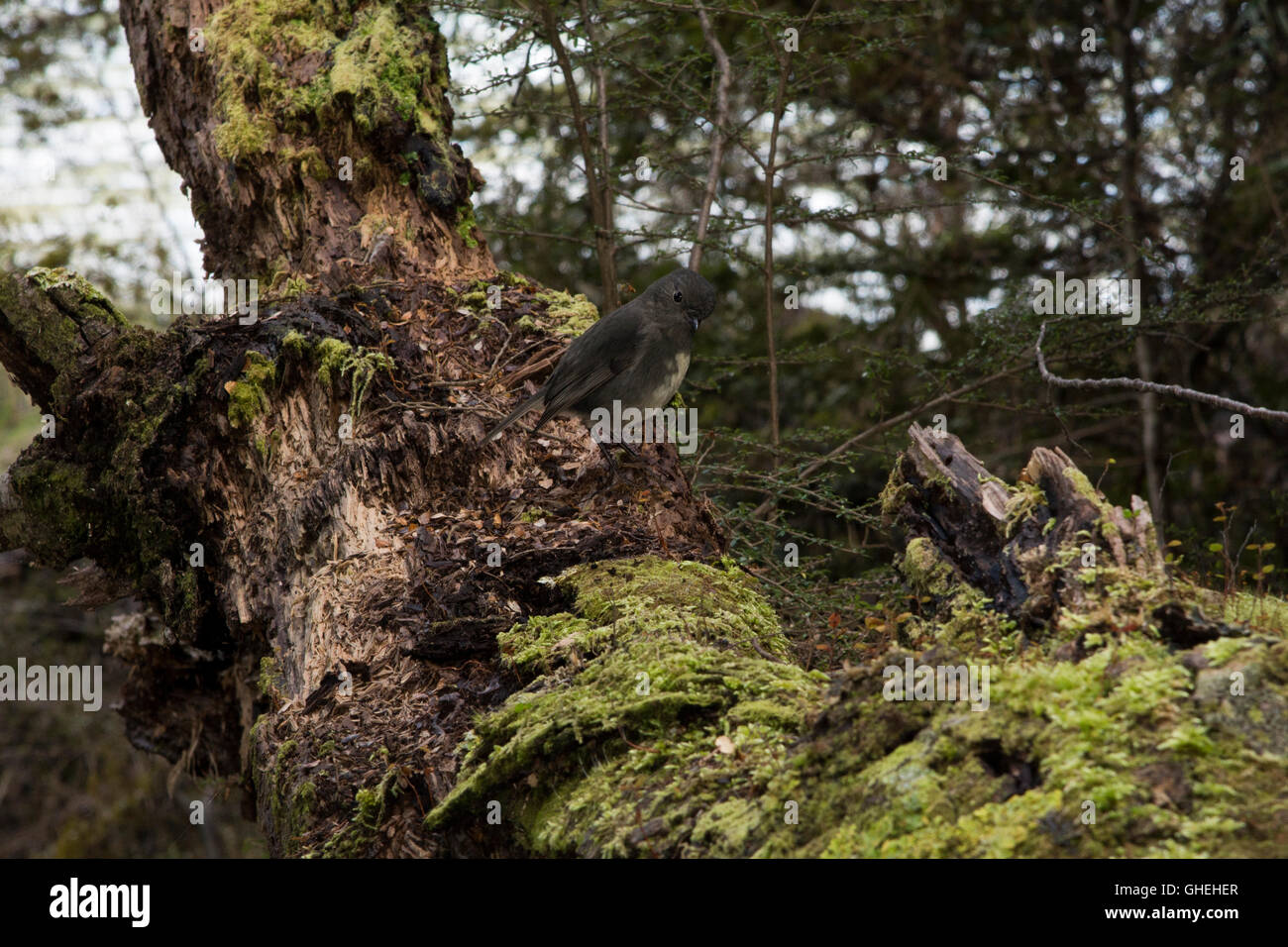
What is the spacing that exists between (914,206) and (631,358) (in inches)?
70.1

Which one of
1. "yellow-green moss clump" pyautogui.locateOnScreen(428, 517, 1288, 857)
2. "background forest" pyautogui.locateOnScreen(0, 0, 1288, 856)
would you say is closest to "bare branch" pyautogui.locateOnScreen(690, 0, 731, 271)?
"background forest" pyautogui.locateOnScreen(0, 0, 1288, 856)

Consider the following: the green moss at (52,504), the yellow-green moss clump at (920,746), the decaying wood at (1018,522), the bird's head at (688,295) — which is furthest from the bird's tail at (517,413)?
the green moss at (52,504)

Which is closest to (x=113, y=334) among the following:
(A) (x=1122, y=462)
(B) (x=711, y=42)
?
(B) (x=711, y=42)

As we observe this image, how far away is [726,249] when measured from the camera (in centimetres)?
541

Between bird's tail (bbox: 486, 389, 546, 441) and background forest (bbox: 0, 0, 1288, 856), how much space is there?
4.45ft

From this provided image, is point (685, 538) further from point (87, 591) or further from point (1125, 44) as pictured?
point (1125, 44)

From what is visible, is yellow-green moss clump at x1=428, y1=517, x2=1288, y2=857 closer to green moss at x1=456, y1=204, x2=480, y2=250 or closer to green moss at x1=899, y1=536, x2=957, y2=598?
green moss at x1=899, y1=536, x2=957, y2=598

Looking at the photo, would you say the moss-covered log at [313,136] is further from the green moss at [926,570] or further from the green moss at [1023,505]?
the green moss at [1023,505]

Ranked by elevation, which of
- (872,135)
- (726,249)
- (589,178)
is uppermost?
(872,135)

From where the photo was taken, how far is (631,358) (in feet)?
14.9

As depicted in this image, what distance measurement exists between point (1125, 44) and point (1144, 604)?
6688mm
